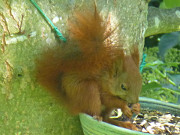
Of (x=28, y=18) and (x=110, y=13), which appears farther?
(x=110, y=13)

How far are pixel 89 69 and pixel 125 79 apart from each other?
0.11m

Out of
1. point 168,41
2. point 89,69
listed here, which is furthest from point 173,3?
point 89,69

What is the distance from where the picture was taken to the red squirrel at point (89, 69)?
847mm

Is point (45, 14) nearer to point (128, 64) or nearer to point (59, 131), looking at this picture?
point (128, 64)

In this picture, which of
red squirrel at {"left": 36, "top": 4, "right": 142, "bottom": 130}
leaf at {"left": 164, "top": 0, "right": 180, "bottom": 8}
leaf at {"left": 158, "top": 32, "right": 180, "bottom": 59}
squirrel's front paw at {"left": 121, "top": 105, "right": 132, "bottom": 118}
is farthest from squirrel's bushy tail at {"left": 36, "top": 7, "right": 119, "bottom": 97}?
leaf at {"left": 158, "top": 32, "right": 180, "bottom": 59}

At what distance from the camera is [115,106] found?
960mm

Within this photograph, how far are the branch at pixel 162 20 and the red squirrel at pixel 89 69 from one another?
0.43m

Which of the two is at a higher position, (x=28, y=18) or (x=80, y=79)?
(x=28, y=18)

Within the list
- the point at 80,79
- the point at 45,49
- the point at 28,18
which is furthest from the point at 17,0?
the point at 80,79

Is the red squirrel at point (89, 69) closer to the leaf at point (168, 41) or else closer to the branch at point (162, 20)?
the branch at point (162, 20)

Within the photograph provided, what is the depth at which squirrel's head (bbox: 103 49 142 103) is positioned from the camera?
90 cm

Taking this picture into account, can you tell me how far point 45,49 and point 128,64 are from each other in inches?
9.8

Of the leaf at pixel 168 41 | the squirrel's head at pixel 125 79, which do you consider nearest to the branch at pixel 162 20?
the squirrel's head at pixel 125 79

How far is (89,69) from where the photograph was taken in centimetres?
88
